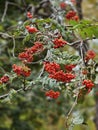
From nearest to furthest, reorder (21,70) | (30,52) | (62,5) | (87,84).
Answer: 1. (87,84)
2. (21,70)
3. (30,52)
4. (62,5)

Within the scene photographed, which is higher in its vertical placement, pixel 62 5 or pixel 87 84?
pixel 62 5

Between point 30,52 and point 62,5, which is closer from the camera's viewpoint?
point 30,52

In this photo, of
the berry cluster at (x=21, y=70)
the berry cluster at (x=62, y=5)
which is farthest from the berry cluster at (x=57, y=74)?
the berry cluster at (x=62, y=5)

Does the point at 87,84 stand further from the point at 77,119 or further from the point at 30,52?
the point at 30,52

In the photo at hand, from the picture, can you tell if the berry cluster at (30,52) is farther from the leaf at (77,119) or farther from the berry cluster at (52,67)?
the leaf at (77,119)

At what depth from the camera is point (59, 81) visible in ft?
8.71

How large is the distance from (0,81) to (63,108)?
13.7ft

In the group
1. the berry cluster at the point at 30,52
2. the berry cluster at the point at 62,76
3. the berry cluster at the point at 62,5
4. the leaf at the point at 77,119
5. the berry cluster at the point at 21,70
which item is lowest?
the leaf at the point at 77,119

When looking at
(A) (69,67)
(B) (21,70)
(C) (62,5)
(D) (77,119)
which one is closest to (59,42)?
(A) (69,67)

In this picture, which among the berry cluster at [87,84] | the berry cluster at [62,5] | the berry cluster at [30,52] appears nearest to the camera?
the berry cluster at [87,84]

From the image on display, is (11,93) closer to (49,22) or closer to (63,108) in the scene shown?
(49,22)

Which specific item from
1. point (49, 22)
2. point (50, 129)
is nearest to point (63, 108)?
point (50, 129)

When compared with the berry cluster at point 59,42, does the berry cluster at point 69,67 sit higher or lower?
lower

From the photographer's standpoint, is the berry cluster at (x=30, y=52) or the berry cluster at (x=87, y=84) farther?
the berry cluster at (x=30, y=52)
